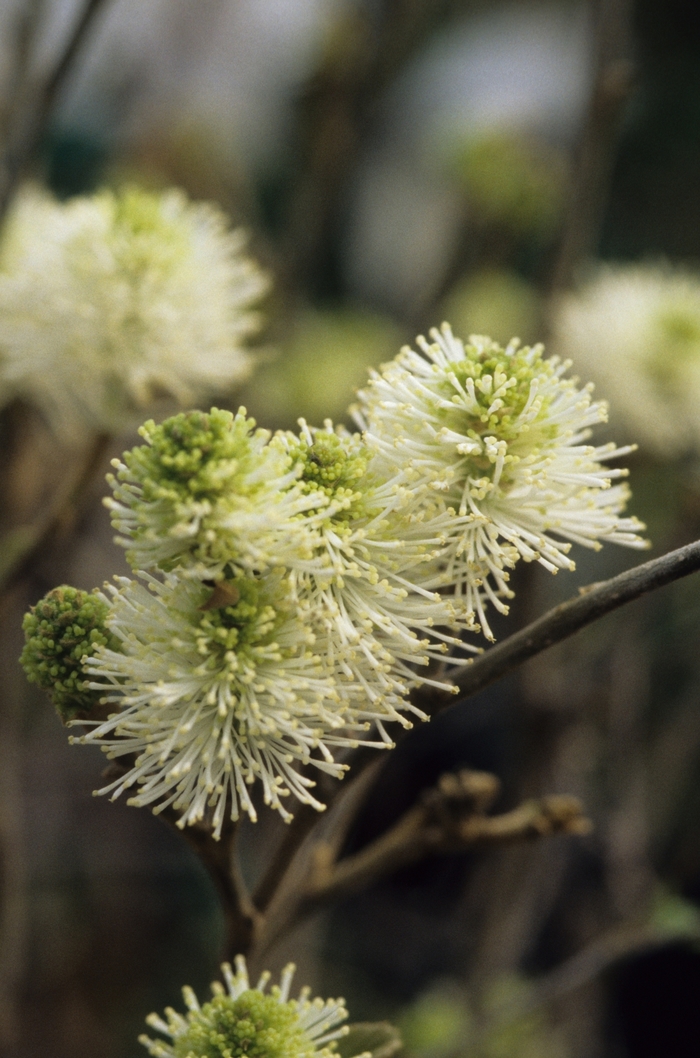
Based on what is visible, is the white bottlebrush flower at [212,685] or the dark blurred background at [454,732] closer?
the white bottlebrush flower at [212,685]

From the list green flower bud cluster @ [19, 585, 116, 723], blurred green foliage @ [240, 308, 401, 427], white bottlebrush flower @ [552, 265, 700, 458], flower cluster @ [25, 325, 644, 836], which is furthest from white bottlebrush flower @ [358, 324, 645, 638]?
blurred green foliage @ [240, 308, 401, 427]

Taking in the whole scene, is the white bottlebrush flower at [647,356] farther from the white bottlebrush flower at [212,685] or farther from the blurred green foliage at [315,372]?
the white bottlebrush flower at [212,685]

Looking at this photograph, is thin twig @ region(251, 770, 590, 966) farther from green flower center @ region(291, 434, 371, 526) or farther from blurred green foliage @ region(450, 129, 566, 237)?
blurred green foliage @ region(450, 129, 566, 237)

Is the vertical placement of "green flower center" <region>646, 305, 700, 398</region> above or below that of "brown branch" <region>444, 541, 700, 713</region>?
above

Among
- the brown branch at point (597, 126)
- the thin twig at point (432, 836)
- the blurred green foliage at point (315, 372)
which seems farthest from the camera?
the blurred green foliage at point (315, 372)

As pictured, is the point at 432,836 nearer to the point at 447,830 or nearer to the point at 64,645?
the point at 447,830

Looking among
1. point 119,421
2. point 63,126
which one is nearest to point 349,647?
point 119,421

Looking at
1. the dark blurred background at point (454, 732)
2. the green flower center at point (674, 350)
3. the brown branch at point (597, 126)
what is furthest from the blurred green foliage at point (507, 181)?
the green flower center at point (674, 350)
